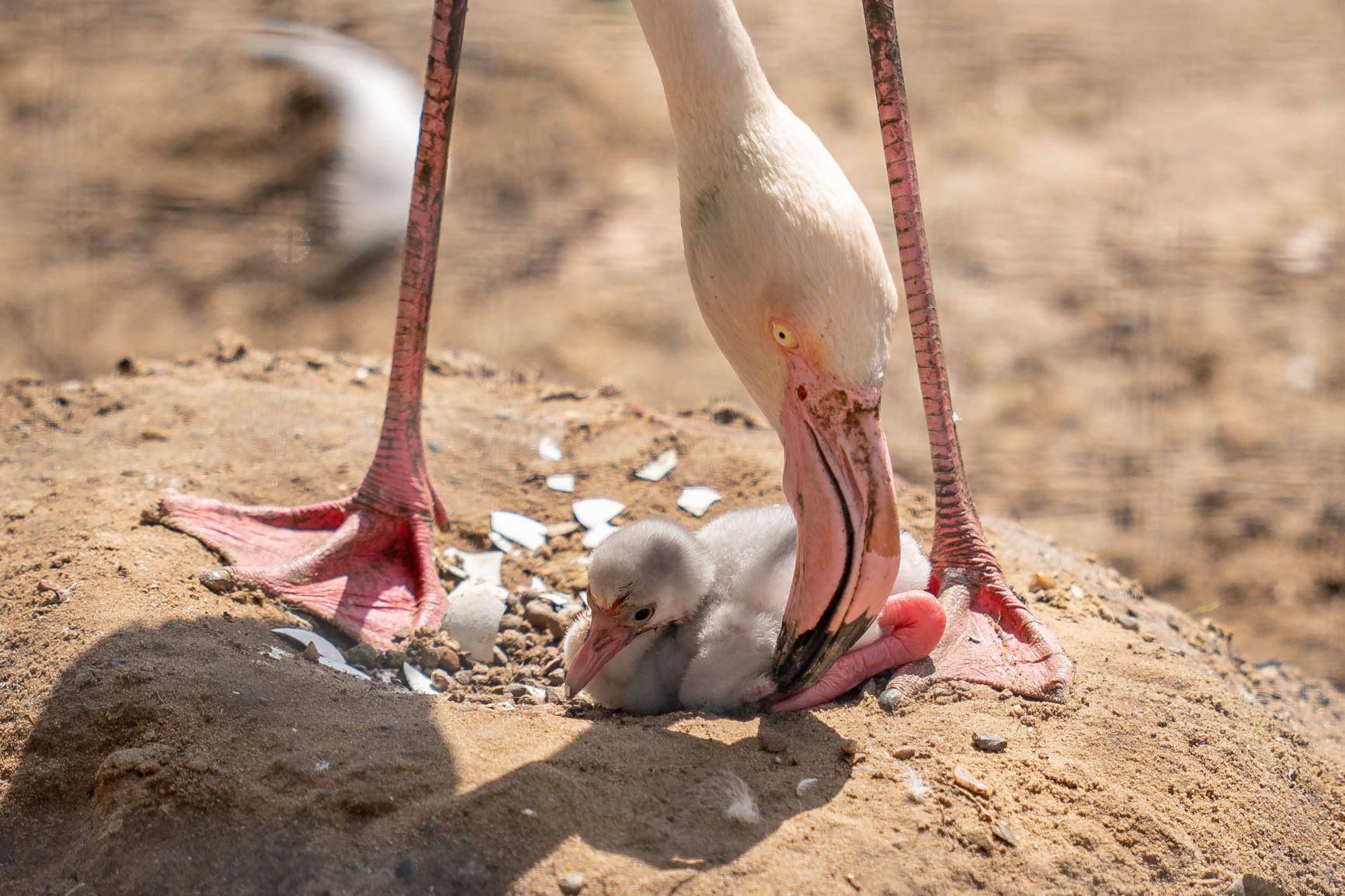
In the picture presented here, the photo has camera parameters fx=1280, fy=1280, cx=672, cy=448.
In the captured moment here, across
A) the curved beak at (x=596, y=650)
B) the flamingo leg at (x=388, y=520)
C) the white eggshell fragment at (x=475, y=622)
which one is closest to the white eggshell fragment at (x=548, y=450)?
the flamingo leg at (x=388, y=520)

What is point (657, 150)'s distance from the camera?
21.0ft

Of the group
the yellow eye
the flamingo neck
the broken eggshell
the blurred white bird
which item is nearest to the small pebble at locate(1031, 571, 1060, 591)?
the yellow eye

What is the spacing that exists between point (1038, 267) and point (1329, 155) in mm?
1656

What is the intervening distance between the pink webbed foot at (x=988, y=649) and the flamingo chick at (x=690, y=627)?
0.21 feet

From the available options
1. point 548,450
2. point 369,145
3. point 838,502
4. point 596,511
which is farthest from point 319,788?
point 369,145

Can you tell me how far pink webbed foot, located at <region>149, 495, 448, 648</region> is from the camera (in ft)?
9.98

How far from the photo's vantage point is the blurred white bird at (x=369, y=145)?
5.91 metres

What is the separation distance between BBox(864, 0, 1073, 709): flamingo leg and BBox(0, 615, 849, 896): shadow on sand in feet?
1.45

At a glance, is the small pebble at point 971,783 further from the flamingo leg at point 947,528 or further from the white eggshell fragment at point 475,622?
the white eggshell fragment at point 475,622

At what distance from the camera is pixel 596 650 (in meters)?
2.68

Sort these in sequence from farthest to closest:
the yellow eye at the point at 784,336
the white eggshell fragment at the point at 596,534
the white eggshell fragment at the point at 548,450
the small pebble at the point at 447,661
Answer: the white eggshell fragment at the point at 548,450 < the white eggshell fragment at the point at 596,534 < the small pebble at the point at 447,661 < the yellow eye at the point at 784,336

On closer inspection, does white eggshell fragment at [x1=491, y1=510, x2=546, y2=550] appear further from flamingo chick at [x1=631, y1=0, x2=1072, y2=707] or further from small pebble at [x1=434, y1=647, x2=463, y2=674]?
flamingo chick at [x1=631, y1=0, x2=1072, y2=707]

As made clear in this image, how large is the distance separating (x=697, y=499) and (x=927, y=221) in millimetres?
2897

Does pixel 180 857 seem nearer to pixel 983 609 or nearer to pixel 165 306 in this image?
pixel 983 609
